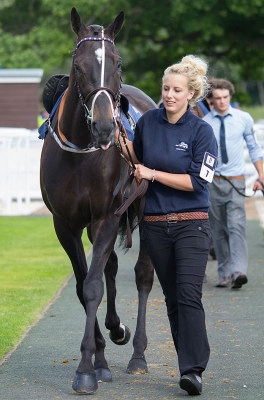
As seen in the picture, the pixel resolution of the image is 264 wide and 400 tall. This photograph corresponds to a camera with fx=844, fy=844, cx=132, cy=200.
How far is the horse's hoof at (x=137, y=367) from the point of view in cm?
541

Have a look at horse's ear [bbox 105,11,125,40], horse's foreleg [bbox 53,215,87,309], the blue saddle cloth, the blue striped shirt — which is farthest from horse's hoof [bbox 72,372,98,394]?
the blue striped shirt

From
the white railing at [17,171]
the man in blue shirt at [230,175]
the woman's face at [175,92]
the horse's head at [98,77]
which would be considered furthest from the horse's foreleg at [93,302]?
the white railing at [17,171]

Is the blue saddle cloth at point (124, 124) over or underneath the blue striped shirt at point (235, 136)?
over

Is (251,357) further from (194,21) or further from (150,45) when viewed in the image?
(150,45)

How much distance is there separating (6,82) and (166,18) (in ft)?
41.5

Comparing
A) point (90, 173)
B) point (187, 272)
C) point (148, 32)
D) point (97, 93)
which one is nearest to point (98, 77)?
point (97, 93)

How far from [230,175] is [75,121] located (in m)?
3.74

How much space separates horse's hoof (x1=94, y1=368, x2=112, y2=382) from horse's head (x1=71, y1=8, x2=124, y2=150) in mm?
Answer: 1479

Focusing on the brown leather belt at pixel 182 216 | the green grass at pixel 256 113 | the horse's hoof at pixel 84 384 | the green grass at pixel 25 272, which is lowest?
the green grass at pixel 256 113

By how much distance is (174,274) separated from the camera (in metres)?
5.06

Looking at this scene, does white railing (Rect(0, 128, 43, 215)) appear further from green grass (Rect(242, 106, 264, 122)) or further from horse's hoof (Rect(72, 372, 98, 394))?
green grass (Rect(242, 106, 264, 122))

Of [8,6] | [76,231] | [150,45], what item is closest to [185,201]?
[76,231]

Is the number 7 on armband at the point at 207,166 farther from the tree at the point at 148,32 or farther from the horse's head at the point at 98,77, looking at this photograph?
the tree at the point at 148,32

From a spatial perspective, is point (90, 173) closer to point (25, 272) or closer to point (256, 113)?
point (25, 272)
